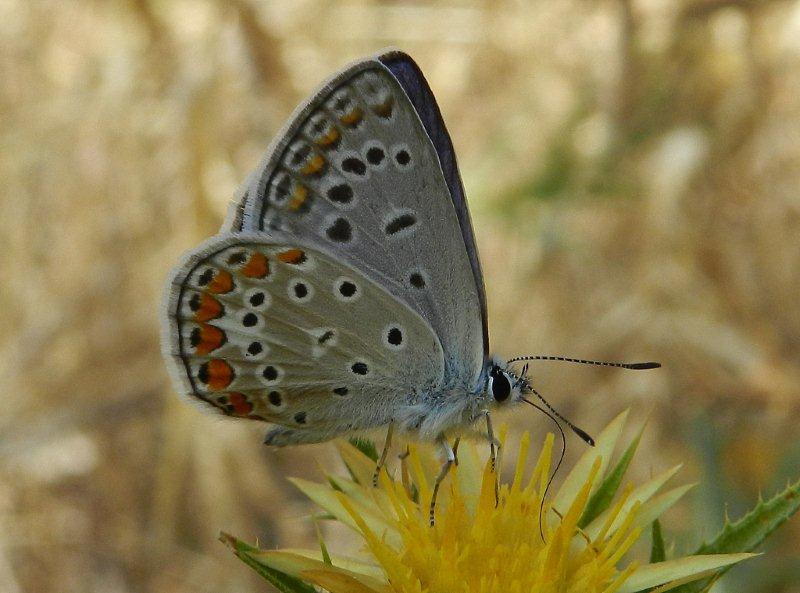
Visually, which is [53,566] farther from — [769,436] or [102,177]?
[769,436]

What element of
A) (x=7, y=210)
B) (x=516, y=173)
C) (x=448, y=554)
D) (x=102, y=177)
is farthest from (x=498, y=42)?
(x=448, y=554)

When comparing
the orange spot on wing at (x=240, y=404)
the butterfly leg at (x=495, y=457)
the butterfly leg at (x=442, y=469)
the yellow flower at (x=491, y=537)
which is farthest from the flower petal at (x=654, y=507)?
the orange spot on wing at (x=240, y=404)

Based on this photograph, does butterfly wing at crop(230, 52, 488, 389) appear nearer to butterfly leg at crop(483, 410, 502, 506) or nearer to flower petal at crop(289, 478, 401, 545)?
butterfly leg at crop(483, 410, 502, 506)

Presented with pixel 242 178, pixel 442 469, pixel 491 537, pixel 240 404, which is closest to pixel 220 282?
pixel 240 404

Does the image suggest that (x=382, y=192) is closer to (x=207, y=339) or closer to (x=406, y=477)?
(x=207, y=339)

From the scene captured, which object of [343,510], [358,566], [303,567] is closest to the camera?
[303,567]
